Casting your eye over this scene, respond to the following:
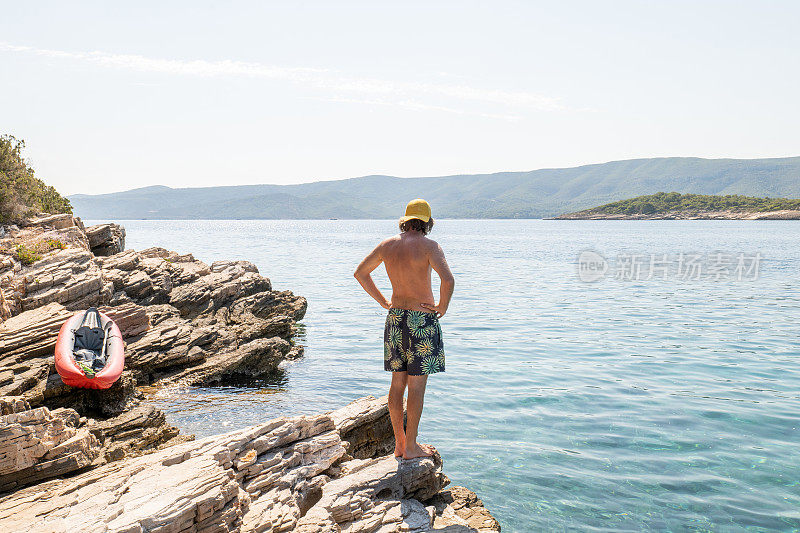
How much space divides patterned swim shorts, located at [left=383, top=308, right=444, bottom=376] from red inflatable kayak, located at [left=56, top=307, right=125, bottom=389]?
7.21 m

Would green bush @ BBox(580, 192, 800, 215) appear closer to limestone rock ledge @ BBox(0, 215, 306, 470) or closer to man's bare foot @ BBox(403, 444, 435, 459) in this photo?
limestone rock ledge @ BBox(0, 215, 306, 470)

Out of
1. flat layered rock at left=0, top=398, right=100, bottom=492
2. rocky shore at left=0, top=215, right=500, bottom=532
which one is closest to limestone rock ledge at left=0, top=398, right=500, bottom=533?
rocky shore at left=0, top=215, right=500, bottom=532

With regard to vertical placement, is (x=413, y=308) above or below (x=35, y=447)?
above

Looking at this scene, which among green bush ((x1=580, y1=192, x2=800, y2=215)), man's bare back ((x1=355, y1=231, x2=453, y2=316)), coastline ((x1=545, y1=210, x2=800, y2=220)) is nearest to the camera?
man's bare back ((x1=355, y1=231, x2=453, y2=316))

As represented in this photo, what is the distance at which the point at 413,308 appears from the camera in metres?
6.57

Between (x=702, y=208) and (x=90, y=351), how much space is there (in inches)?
7025

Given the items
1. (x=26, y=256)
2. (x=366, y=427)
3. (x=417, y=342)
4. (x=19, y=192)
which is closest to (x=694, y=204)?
(x=19, y=192)

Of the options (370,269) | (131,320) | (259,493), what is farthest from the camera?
(131,320)

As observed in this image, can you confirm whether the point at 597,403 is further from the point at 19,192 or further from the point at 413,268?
the point at 19,192

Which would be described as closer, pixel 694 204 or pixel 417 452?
pixel 417 452

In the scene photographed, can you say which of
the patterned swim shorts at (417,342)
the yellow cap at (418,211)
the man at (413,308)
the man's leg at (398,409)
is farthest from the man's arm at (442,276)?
the man's leg at (398,409)

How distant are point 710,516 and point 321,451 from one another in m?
5.08

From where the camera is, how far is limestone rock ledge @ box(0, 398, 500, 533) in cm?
488

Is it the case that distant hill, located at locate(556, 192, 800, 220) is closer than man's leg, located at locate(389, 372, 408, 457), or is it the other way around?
man's leg, located at locate(389, 372, 408, 457)
